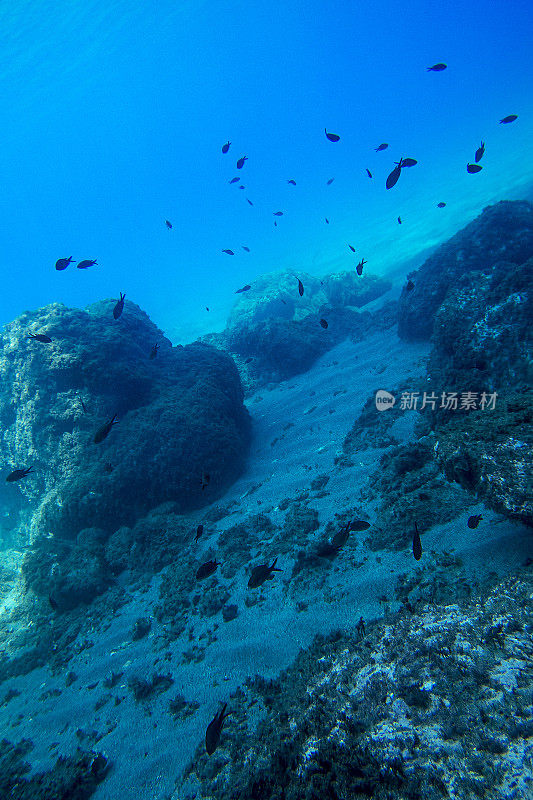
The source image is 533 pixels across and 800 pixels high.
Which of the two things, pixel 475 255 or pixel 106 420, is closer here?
pixel 106 420

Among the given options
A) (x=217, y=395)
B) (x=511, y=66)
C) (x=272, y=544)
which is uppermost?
(x=511, y=66)

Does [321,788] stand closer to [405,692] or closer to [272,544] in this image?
[405,692]

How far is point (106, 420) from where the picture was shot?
899 cm

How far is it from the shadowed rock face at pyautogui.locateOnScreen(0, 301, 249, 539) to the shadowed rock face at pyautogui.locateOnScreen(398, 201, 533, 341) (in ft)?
20.7

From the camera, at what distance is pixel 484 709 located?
6.67 ft

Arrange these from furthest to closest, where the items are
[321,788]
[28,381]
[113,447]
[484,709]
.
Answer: [28,381] < [113,447] < [321,788] < [484,709]

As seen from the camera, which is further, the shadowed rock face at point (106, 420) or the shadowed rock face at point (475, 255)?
the shadowed rock face at point (475, 255)

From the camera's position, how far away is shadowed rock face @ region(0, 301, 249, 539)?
27.6 ft

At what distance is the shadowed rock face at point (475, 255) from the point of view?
33.7 ft

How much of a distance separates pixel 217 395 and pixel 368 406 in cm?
426

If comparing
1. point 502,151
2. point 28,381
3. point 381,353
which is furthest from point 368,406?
point 502,151

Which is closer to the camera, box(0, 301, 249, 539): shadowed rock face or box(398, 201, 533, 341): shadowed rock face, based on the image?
box(0, 301, 249, 539): shadowed rock face

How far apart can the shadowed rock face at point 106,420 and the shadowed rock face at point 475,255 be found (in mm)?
6296

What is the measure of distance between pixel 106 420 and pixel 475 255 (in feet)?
39.2
